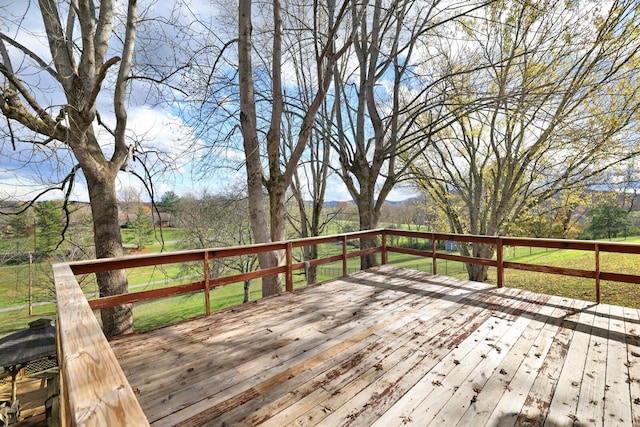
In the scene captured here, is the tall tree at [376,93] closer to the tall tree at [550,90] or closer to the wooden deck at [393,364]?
the tall tree at [550,90]

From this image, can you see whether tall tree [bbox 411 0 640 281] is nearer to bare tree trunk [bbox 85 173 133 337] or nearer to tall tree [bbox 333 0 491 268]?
tall tree [bbox 333 0 491 268]

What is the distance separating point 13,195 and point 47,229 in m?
6.89

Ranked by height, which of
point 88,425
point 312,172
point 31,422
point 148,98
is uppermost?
point 148,98

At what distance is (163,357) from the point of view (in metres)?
2.56

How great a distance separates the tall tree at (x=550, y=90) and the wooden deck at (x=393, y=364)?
4.06m

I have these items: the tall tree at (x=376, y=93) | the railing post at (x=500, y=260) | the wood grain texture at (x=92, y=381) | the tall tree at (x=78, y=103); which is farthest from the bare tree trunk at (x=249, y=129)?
the wood grain texture at (x=92, y=381)

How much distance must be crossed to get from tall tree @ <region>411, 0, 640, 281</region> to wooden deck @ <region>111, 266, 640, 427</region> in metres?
4.06

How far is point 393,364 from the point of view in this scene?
2.45m

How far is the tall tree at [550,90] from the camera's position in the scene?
6465 millimetres

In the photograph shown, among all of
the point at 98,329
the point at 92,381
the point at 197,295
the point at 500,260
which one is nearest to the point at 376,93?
the point at 500,260

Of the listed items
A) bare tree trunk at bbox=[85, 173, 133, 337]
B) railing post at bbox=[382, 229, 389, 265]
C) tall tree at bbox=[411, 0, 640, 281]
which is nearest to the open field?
bare tree trunk at bbox=[85, 173, 133, 337]

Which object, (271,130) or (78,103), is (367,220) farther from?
(78,103)

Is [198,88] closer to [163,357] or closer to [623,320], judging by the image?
[163,357]

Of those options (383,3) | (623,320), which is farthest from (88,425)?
(383,3)
